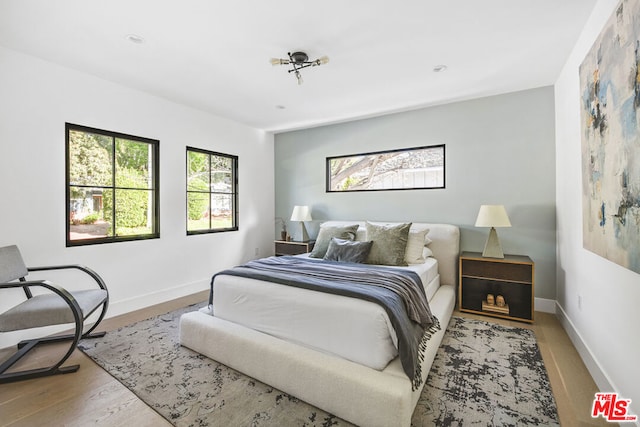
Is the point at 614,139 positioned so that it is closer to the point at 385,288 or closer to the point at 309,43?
the point at 385,288

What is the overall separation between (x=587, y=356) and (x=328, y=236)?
2.67 metres

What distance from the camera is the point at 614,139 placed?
1673mm

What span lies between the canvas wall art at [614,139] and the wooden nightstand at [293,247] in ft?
10.9

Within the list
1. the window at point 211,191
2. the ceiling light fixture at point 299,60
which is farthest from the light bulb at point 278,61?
the window at point 211,191

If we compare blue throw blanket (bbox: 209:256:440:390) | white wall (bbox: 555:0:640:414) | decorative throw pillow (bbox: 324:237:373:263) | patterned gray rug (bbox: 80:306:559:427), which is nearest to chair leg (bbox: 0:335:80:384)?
patterned gray rug (bbox: 80:306:559:427)

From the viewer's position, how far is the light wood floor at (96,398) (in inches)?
68.0

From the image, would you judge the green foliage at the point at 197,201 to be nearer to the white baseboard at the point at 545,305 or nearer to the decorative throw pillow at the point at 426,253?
the decorative throw pillow at the point at 426,253

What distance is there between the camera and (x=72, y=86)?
9.86ft

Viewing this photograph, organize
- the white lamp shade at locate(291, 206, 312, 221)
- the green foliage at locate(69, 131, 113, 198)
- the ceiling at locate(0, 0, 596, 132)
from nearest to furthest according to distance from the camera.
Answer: the ceiling at locate(0, 0, 596, 132) → the green foliage at locate(69, 131, 113, 198) → the white lamp shade at locate(291, 206, 312, 221)

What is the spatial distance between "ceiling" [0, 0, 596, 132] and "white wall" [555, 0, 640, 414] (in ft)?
1.00

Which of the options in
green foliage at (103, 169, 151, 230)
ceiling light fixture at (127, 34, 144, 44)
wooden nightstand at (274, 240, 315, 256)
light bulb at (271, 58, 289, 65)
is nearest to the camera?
ceiling light fixture at (127, 34, 144, 44)

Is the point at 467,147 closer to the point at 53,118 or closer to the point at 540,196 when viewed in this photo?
the point at 540,196

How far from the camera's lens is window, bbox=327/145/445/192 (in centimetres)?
409

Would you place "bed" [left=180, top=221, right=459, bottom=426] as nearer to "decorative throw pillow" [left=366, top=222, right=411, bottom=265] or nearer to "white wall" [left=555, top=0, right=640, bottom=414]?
"decorative throw pillow" [left=366, top=222, right=411, bottom=265]
